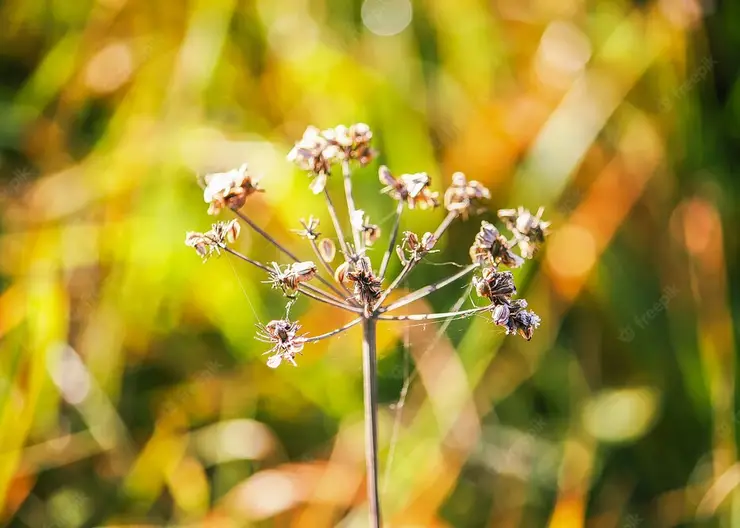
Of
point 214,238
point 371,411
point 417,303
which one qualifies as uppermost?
point 417,303

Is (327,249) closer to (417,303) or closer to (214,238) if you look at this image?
(214,238)

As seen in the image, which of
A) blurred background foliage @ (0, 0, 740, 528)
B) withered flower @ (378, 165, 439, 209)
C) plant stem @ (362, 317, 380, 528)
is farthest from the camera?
blurred background foliage @ (0, 0, 740, 528)

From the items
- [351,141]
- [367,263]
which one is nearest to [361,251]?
[367,263]

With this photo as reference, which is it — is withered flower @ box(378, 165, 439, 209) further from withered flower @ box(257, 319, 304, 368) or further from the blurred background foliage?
the blurred background foliage

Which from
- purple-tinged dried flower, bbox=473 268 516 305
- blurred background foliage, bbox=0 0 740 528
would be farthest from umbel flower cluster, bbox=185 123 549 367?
blurred background foliage, bbox=0 0 740 528

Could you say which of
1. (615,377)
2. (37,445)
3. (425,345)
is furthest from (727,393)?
(37,445)

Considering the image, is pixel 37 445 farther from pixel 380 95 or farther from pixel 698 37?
pixel 698 37
